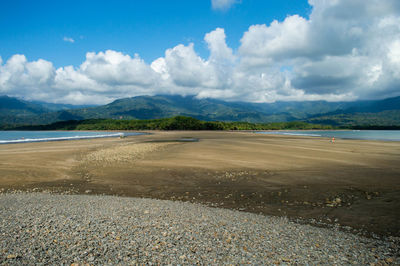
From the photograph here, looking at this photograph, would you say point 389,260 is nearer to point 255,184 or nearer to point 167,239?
point 167,239

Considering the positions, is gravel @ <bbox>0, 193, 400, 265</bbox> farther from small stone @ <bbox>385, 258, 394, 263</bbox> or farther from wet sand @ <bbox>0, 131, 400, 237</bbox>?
wet sand @ <bbox>0, 131, 400, 237</bbox>

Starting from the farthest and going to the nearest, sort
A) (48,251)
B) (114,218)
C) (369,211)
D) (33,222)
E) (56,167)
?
(56,167) < (369,211) < (114,218) < (33,222) < (48,251)

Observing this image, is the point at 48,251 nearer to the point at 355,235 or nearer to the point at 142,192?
the point at 142,192

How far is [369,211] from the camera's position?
533 inches

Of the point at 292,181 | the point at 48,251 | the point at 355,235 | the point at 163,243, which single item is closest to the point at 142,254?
the point at 163,243

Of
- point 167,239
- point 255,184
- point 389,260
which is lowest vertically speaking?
point 255,184

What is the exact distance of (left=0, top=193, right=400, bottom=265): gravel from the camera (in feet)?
25.9

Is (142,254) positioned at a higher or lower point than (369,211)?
higher

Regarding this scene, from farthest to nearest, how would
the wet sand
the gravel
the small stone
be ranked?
the wet sand, the small stone, the gravel

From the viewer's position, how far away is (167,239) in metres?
9.11

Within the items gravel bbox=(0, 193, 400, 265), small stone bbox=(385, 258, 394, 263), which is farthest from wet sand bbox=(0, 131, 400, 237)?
small stone bbox=(385, 258, 394, 263)

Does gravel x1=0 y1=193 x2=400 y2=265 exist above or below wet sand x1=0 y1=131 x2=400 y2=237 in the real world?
above

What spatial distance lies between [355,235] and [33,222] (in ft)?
50.6

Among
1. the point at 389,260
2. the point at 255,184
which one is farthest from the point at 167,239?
the point at 255,184
